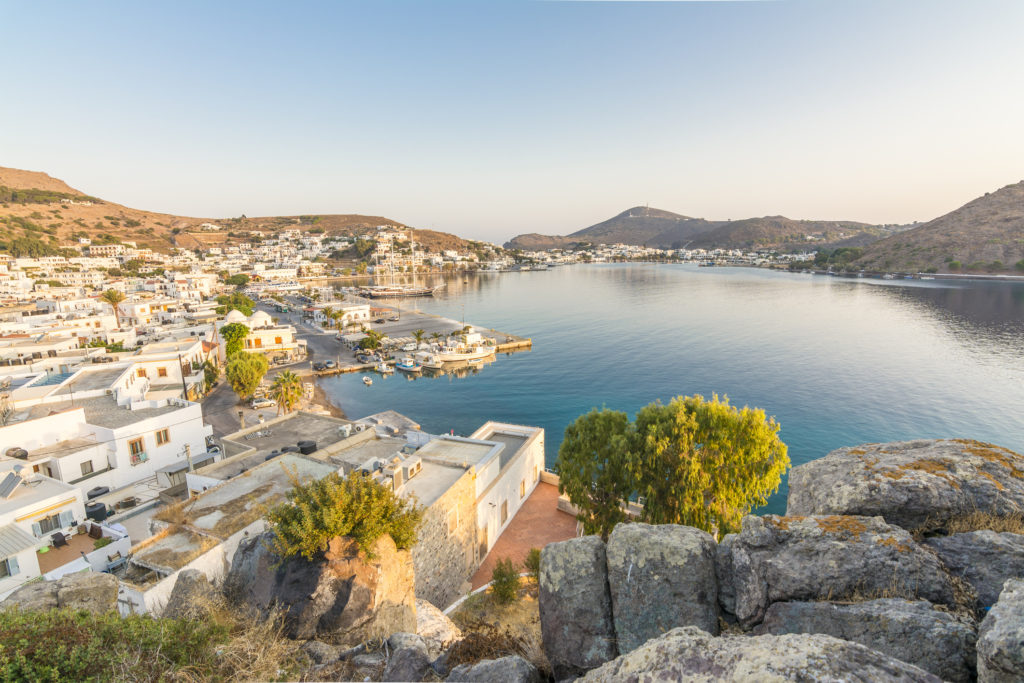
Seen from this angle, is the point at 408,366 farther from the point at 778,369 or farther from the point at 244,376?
the point at 778,369

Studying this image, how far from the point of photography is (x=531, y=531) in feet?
67.5

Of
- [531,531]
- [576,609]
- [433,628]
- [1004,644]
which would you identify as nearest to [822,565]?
[1004,644]

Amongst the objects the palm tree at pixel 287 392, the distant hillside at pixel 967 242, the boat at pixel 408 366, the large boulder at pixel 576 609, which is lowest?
the boat at pixel 408 366

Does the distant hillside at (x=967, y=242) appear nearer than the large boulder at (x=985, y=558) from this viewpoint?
No

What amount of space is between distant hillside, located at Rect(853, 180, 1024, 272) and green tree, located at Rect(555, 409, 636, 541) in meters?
166

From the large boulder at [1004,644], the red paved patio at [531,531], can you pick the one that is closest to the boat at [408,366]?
the red paved patio at [531,531]

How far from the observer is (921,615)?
423 centimetres

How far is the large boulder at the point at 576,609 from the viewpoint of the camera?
216 inches

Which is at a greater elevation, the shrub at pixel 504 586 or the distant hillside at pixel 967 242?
the distant hillside at pixel 967 242

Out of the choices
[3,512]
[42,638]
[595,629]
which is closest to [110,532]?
[3,512]

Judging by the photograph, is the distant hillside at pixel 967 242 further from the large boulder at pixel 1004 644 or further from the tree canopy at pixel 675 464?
the large boulder at pixel 1004 644

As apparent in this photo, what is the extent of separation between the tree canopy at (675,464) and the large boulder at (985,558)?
9642mm

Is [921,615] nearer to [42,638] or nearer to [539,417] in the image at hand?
[42,638]

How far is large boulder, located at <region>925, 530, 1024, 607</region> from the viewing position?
458 centimetres
